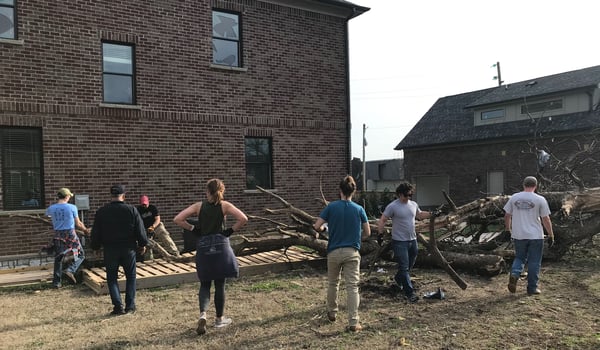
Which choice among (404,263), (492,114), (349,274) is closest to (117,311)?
(349,274)

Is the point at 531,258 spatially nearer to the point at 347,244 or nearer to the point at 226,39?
the point at 347,244

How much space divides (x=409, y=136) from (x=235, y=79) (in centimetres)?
1737

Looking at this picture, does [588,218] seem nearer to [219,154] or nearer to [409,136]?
[219,154]

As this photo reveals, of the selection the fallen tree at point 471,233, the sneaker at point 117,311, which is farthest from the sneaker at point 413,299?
the sneaker at point 117,311

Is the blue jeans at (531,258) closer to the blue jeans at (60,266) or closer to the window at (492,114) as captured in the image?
the blue jeans at (60,266)

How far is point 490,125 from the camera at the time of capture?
24.0 metres

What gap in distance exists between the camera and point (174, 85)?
11.9 m

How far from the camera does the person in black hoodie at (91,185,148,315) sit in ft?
20.1

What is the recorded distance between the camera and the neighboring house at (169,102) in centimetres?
1018

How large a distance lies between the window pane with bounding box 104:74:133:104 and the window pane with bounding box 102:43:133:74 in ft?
0.54

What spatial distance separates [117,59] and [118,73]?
13.5 inches

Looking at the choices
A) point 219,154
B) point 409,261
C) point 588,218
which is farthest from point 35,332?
point 588,218

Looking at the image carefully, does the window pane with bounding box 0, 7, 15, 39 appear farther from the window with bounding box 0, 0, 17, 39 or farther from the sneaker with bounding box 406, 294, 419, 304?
the sneaker with bounding box 406, 294, 419, 304

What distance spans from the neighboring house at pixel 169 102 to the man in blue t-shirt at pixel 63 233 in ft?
8.91
